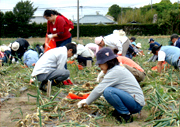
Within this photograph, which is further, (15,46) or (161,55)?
(15,46)

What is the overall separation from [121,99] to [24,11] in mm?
28833

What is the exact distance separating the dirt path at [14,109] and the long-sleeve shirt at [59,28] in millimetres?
1529

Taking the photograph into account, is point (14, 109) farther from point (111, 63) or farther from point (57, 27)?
point (57, 27)

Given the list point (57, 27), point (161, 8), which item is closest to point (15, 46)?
point (57, 27)

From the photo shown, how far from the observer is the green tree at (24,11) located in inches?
1091

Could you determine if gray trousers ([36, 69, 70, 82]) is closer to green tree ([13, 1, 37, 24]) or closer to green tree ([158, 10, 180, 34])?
green tree ([13, 1, 37, 24])

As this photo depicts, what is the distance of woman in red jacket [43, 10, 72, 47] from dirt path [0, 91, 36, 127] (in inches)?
59.8

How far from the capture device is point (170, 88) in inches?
143

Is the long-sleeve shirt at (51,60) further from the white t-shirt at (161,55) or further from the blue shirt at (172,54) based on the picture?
the blue shirt at (172,54)

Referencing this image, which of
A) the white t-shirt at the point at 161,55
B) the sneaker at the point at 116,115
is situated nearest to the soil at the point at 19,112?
the sneaker at the point at 116,115

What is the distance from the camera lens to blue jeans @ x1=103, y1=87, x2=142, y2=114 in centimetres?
251

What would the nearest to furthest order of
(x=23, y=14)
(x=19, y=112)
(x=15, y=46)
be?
1. (x=19, y=112)
2. (x=15, y=46)
3. (x=23, y=14)

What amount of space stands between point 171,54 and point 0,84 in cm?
344

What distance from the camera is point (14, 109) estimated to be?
2896mm
